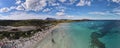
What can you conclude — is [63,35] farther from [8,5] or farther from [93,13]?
[8,5]

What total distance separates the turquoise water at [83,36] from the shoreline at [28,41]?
0.29ft

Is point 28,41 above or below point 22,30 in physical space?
below

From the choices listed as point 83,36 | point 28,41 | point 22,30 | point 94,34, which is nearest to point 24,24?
point 22,30

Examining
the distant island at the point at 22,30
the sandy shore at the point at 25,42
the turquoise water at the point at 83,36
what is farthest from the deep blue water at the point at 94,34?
the sandy shore at the point at 25,42

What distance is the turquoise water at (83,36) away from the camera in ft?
9.29

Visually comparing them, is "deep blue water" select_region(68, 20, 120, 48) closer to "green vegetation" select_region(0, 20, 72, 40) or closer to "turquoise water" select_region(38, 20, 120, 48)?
"turquoise water" select_region(38, 20, 120, 48)

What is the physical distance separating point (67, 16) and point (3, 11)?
0.76 m

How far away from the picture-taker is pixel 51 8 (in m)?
2.84

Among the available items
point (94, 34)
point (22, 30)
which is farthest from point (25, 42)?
point (94, 34)

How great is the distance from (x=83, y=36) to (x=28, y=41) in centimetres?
66

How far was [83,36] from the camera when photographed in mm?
2844

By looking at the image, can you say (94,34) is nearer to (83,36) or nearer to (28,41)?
(83,36)

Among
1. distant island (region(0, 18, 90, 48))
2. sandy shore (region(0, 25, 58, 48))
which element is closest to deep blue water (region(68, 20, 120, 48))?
distant island (region(0, 18, 90, 48))

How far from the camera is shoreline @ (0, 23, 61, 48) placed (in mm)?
2803
